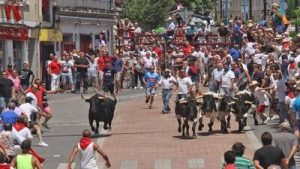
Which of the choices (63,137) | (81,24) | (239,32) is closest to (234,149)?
(63,137)

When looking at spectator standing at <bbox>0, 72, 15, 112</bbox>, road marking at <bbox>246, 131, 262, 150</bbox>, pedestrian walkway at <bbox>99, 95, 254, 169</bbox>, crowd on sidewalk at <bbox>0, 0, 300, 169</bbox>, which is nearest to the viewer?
crowd on sidewalk at <bbox>0, 0, 300, 169</bbox>

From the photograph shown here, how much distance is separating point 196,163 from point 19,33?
21095 mm

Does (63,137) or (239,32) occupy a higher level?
(239,32)

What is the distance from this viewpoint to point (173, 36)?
1981 inches

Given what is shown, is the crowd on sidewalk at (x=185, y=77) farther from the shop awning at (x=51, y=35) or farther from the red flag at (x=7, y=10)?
the shop awning at (x=51, y=35)

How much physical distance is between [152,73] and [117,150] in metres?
9.96

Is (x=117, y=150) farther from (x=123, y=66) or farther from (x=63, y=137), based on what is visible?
(x=123, y=66)

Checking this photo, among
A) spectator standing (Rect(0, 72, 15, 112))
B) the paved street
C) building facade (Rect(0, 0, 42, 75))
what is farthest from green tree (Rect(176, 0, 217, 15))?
spectator standing (Rect(0, 72, 15, 112))

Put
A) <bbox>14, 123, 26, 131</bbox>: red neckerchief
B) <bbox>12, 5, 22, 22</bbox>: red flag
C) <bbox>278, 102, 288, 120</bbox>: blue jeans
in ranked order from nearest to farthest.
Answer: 1. <bbox>14, 123, 26, 131</bbox>: red neckerchief
2. <bbox>278, 102, 288, 120</bbox>: blue jeans
3. <bbox>12, 5, 22, 22</bbox>: red flag

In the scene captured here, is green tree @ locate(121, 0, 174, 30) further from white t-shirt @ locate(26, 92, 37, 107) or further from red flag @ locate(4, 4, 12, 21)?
white t-shirt @ locate(26, 92, 37, 107)

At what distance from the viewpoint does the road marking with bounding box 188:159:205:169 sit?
21531mm

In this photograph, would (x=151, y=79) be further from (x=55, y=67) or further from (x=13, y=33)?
(x=13, y=33)

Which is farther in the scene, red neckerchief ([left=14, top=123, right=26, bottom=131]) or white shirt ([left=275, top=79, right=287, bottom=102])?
white shirt ([left=275, top=79, right=287, bottom=102])

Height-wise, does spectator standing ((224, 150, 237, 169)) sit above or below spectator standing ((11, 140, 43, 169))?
above
